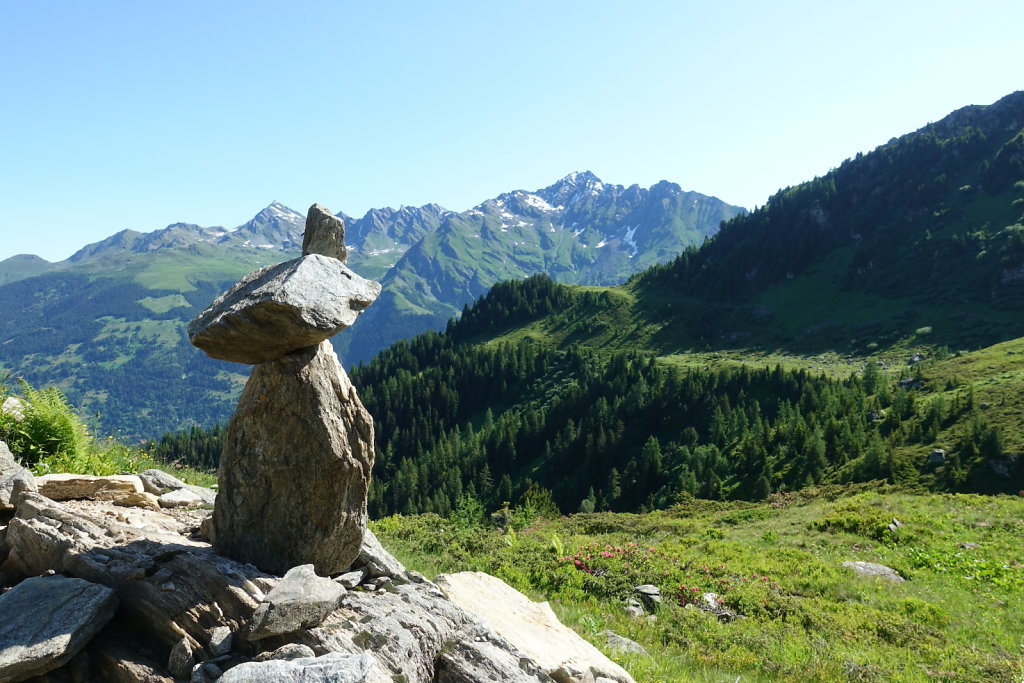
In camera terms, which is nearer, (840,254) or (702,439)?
(702,439)

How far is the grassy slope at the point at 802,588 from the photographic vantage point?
15.1m

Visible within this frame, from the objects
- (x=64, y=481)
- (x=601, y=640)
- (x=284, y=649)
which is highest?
(x=64, y=481)

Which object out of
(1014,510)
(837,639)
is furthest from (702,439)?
(837,639)

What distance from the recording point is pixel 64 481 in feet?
39.1

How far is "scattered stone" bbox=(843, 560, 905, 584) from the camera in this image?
25.1 m

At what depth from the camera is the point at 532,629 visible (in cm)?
1250

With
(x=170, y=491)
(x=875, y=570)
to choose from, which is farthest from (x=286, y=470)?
(x=875, y=570)

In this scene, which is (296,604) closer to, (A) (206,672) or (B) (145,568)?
Answer: (A) (206,672)

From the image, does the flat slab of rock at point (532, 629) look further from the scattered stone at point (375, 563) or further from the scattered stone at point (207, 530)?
the scattered stone at point (207, 530)

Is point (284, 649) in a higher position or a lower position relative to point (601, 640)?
Answer: higher

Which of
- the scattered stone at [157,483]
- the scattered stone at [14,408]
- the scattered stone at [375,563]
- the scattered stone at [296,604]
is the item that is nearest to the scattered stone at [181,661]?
the scattered stone at [296,604]

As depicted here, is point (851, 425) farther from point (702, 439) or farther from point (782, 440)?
point (702, 439)

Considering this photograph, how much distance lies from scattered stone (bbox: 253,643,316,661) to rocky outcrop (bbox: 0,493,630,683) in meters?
0.01

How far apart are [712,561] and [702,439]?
2446 inches
